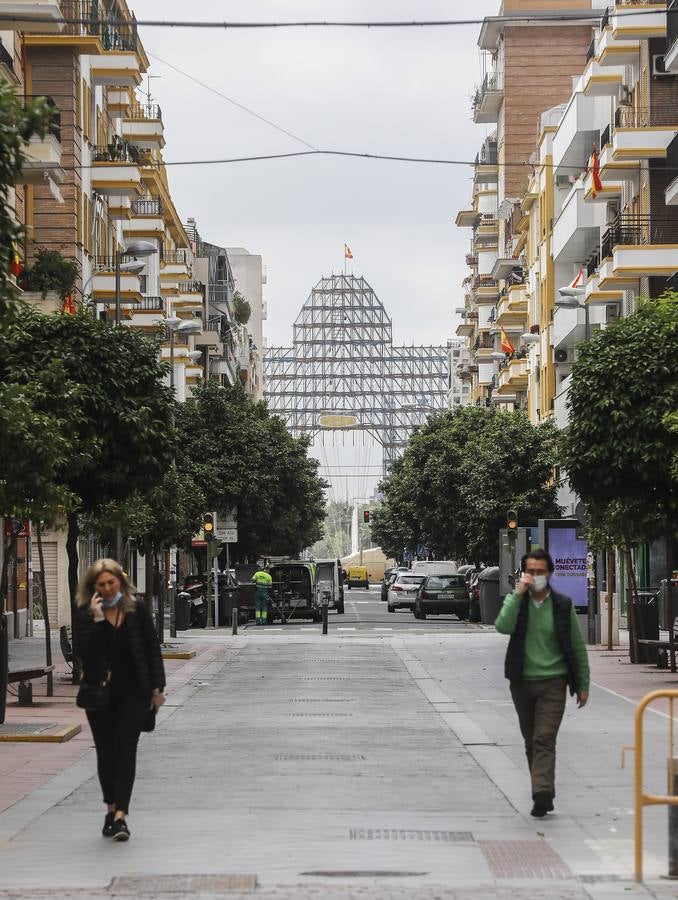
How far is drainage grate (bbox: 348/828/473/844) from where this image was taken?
1102cm

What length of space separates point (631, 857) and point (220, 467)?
59018 mm

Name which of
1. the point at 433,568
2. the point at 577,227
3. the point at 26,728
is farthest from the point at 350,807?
the point at 433,568

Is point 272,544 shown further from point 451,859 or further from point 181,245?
point 451,859

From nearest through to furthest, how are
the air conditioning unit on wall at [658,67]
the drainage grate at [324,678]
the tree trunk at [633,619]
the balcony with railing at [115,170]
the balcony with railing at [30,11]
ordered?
the drainage grate at [324,678]
the tree trunk at [633,619]
the balcony with railing at [30,11]
the air conditioning unit on wall at [658,67]
the balcony with railing at [115,170]

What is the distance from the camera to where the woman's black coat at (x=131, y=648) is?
11.3 metres

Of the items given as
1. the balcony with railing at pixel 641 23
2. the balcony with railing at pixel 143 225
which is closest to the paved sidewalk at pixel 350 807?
the balcony with railing at pixel 641 23

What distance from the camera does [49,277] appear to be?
142ft

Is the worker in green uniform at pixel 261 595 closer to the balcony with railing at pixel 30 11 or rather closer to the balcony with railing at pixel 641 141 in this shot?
the balcony with railing at pixel 641 141

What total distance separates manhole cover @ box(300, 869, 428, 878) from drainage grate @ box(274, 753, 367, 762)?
223 inches

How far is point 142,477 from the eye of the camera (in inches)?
1057

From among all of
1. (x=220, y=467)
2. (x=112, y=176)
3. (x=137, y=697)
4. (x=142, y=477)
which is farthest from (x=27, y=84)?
(x=137, y=697)

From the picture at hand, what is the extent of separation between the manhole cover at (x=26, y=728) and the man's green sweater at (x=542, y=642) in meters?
7.07

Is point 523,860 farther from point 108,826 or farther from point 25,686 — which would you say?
point 25,686

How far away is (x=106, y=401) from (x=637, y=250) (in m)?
24.3
